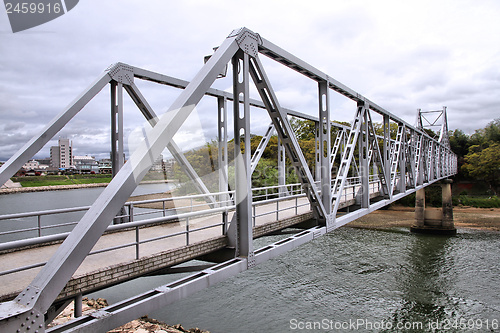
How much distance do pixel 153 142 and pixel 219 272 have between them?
247 cm

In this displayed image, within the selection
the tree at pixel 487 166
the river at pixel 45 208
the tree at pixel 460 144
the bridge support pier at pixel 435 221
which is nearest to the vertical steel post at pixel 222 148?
the river at pixel 45 208

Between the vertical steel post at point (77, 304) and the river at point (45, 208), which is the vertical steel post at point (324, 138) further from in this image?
the vertical steel post at point (77, 304)

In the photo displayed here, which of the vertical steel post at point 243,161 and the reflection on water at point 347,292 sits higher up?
the vertical steel post at point 243,161

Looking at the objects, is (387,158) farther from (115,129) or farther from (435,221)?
(435,221)

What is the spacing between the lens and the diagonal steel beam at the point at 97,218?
3.26m

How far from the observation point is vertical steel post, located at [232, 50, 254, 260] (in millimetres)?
6176

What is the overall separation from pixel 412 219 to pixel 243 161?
43.2 meters

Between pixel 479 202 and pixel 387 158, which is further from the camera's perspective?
pixel 479 202

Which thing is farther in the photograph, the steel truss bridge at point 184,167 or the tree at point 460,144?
the tree at point 460,144

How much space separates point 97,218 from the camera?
3.53 metres

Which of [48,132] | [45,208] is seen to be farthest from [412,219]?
[45,208]

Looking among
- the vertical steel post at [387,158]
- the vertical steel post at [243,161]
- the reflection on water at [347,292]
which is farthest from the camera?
the vertical steel post at [387,158]

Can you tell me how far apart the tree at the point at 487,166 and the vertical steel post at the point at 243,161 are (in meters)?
67.8

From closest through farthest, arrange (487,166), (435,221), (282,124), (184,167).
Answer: (282,124), (184,167), (435,221), (487,166)
